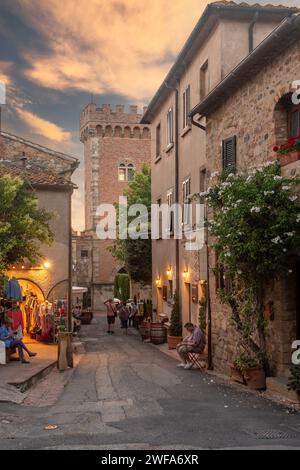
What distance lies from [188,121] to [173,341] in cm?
749

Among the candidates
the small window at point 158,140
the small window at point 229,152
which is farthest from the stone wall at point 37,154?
the small window at point 229,152

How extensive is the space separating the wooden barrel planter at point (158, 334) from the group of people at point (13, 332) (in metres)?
7.31

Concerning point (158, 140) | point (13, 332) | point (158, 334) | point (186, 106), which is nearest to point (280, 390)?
point (13, 332)

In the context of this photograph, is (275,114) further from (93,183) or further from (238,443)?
(93,183)

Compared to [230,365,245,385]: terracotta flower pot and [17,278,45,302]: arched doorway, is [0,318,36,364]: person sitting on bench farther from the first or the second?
[17,278,45,302]: arched doorway

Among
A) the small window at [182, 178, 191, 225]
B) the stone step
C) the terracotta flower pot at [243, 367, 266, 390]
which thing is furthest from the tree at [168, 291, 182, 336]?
the stone step

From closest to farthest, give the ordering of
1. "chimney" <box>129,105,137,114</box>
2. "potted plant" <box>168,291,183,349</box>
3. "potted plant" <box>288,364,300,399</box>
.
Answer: "potted plant" <box>288,364,300,399</box> → "potted plant" <box>168,291,183,349</box> → "chimney" <box>129,105,137,114</box>

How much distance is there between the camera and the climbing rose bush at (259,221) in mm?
9797

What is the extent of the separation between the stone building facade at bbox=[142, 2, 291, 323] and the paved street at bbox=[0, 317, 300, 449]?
493 cm

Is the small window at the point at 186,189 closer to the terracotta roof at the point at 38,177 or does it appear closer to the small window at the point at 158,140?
the terracotta roof at the point at 38,177

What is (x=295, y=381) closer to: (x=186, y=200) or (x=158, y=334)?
(x=186, y=200)

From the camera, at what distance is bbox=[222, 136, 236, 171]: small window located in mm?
12889

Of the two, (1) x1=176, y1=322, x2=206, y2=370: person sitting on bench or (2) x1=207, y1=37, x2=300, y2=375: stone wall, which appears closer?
(2) x1=207, y1=37, x2=300, y2=375: stone wall

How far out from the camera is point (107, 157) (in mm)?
50844
